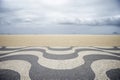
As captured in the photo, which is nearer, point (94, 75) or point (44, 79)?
point (44, 79)

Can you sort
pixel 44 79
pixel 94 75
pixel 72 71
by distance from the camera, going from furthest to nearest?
pixel 72 71 < pixel 94 75 < pixel 44 79

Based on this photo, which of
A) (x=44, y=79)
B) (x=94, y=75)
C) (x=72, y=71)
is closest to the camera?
(x=44, y=79)

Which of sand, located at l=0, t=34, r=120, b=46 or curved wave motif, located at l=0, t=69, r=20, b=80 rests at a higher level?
curved wave motif, located at l=0, t=69, r=20, b=80

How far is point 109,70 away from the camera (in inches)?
295

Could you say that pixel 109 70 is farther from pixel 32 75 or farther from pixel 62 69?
pixel 32 75

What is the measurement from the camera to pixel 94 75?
6773 mm

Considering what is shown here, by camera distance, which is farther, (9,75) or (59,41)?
(59,41)

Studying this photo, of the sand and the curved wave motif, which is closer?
the curved wave motif

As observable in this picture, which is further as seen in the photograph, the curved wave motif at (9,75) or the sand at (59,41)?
the sand at (59,41)

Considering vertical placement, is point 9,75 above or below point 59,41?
above

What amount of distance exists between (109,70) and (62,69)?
11.3 feet

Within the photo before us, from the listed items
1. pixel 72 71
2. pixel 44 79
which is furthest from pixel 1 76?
pixel 72 71

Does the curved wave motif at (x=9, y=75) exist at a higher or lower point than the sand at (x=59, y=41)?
higher

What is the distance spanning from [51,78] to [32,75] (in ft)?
4.37
